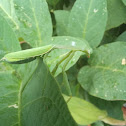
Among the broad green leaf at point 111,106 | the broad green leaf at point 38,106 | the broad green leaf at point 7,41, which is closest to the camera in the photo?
the broad green leaf at point 38,106

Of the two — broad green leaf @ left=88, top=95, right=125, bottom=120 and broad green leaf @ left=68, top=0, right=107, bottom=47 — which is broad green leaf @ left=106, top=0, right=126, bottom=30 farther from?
broad green leaf @ left=88, top=95, right=125, bottom=120

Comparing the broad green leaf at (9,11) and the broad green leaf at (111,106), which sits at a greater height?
the broad green leaf at (9,11)

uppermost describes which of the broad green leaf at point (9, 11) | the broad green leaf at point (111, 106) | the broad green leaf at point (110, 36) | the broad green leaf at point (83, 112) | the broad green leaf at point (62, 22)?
the broad green leaf at point (9, 11)

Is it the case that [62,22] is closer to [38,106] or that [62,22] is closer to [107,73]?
[107,73]

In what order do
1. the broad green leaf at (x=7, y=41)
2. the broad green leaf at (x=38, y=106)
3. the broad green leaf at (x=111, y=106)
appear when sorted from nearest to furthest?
the broad green leaf at (x=38, y=106), the broad green leaf at (x=7, y=41), the broad green leaf at (x=111, y=106)

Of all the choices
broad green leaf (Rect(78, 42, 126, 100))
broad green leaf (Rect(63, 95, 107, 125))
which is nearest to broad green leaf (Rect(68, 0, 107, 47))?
broad green leaf (Rect(78, 42, 126, 100))

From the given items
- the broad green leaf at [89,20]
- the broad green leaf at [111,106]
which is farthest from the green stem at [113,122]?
the broad green leaf at [89,20]

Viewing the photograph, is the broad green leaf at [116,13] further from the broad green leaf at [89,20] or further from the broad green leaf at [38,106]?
the broad green leaf at [38,106]
